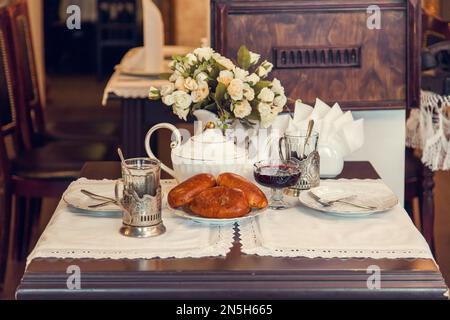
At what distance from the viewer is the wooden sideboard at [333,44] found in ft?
9.29

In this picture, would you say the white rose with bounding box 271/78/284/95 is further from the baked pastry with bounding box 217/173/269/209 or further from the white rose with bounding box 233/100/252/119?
the baked pastry with bounding box 217/173/269/209

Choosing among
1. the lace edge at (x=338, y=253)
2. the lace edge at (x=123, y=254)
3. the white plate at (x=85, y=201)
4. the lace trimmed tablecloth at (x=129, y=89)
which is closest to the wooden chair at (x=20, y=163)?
the lace trimmed tablecloth at (x=129, y=89)

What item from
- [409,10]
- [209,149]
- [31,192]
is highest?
[409,10]

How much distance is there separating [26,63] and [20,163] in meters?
0.62

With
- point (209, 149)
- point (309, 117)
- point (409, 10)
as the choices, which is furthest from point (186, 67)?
point (409, 10)

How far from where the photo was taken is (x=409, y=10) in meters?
2.83

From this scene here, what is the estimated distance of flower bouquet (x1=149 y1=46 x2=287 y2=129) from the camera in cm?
213

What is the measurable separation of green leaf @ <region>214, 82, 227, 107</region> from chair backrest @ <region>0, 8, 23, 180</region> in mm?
1585

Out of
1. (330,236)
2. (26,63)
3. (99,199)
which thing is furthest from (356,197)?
(26,63)

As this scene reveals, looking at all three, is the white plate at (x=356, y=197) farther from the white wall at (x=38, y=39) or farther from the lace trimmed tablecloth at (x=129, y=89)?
the white wall at (x=38, y=39)

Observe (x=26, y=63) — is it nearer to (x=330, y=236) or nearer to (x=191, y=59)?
(x=191, y=59)

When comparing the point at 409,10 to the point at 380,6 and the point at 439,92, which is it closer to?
the point at 380,6

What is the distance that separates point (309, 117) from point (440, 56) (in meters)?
1.19

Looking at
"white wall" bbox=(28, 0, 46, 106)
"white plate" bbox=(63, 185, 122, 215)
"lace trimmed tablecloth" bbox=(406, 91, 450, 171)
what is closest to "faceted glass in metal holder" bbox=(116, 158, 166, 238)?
"white plate" bbox=(63, 185, 122, 215)
